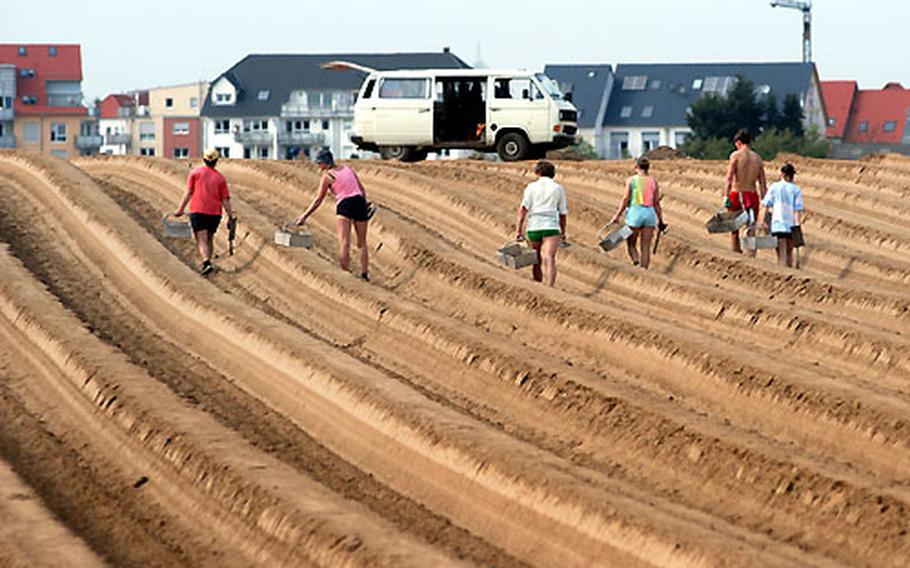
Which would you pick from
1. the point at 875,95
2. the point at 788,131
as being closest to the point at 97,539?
the point at 788,131

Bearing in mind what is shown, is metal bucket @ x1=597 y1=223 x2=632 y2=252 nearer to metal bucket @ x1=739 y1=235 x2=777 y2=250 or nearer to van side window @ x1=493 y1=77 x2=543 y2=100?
metal bucket @ x1=739 y1=235 x2=777 y2=250

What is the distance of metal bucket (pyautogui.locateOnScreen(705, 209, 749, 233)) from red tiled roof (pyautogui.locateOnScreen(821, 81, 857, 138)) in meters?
95.7

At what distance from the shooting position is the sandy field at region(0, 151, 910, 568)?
9836 millimetres

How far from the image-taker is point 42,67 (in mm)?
106188

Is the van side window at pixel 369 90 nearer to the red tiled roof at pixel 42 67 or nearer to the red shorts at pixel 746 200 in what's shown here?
the red shorts at pixel 746 200

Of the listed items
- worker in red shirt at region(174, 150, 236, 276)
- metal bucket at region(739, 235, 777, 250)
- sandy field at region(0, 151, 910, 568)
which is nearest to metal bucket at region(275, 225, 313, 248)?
sandy field at region(0, 151, 910, 568)

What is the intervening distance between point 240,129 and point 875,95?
134 feet

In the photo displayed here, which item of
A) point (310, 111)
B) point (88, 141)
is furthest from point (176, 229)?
point (88, 141)

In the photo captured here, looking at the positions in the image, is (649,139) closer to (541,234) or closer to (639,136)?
(639,136)

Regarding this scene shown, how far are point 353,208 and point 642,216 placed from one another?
3.06 m

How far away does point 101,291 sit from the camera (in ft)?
58.3

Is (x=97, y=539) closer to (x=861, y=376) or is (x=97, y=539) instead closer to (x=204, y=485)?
(x=204, y=485)

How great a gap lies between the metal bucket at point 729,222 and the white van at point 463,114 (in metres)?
10.7

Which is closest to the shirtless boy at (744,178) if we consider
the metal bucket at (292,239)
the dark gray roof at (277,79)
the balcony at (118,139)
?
the metal bucket at (292,239)
